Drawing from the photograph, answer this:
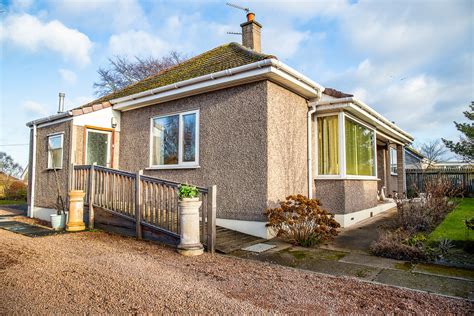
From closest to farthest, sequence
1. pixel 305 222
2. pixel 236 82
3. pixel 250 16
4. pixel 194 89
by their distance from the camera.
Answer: pixel 305 222 < pixel 236 82 < pixel 194 89 < pixel 250 16

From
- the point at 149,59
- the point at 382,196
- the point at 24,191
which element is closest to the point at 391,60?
the point at 382,196

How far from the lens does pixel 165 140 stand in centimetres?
963

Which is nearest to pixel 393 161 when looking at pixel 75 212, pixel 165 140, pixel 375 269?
pixel 165 140

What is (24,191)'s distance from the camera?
2048 centimetres

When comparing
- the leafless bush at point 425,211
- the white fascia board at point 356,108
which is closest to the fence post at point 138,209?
Answer: the white fascia board at point 356,108

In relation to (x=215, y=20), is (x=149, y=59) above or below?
above

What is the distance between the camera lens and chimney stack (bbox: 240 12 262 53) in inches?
424

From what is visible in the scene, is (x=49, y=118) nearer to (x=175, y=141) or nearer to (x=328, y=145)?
(x=175, y=141)

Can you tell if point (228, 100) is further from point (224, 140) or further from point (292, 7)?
point (292, 7)

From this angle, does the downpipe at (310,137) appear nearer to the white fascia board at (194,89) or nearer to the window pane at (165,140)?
the white fascia board at (194,89)

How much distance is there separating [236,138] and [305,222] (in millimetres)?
2735

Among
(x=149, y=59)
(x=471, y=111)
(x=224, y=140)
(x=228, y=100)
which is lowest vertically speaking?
(x=224, y=140)

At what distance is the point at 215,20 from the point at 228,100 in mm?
4241

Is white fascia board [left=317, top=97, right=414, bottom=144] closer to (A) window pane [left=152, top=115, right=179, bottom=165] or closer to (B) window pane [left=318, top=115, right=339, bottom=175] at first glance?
(B) window pane [left=318, top=115, right=339, bottom=175]
